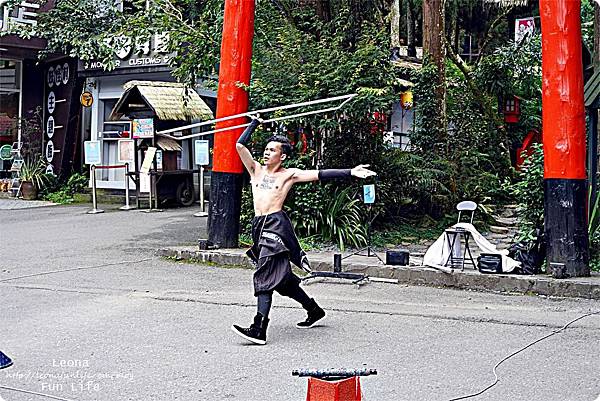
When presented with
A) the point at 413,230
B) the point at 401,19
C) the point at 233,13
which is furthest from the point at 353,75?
the point at 401,19

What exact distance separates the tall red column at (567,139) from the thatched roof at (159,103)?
9792mm

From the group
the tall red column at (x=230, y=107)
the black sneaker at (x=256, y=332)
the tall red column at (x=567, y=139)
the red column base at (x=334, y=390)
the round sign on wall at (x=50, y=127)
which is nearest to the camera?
the red column base at (x=334, y=390)

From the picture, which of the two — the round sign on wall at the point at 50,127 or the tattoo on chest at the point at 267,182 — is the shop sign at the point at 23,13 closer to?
the round sign on wall at the point at 50,127

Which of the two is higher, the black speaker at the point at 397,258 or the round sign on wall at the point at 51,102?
the round sign on wall at the point at 51,102

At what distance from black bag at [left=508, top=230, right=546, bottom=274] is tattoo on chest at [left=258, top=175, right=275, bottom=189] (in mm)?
3963

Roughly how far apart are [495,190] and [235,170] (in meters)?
8.72

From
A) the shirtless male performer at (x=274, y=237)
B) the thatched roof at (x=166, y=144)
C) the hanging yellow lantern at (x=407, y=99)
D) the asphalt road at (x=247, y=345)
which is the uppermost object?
the hanging yellow lantern at (x=407, y=99)

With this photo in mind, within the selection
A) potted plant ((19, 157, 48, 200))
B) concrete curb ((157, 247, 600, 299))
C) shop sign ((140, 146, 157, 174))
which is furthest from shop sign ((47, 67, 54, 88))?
concrete curb ((157, 247, 600, 299))

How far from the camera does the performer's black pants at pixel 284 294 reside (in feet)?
23.1

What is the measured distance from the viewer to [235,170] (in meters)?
12.0

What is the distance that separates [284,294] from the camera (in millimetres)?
7426

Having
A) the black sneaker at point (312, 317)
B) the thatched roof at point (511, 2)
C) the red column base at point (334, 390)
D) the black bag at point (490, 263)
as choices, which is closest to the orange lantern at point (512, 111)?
the thatched roof at point (511, 2)

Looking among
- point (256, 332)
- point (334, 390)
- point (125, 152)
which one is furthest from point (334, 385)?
point (125, 152)

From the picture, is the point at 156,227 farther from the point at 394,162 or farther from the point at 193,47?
the point at 394,162
